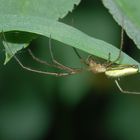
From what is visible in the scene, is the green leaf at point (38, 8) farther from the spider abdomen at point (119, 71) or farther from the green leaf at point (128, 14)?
the spider abdomen at point (119, 71)

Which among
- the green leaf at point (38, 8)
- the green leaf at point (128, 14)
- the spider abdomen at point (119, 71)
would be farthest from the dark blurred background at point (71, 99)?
the green leaf at point (38, 8)

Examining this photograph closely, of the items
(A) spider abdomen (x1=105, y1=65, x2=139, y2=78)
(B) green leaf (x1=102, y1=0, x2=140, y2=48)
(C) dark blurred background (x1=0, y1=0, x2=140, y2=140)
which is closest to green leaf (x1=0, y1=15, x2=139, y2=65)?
(B) green leaf (x1=102, y1=0, x2=140, y2=48)

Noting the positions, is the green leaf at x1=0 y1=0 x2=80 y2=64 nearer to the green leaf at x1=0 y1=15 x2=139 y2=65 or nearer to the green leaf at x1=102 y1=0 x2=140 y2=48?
the green leaf at x1=0 y1=15 x2=139 y2=65

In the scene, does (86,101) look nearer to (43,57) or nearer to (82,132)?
(82,132)

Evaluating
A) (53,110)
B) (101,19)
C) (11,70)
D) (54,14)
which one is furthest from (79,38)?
(53,110)

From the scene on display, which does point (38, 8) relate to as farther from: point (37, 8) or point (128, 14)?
point (128, 14)
